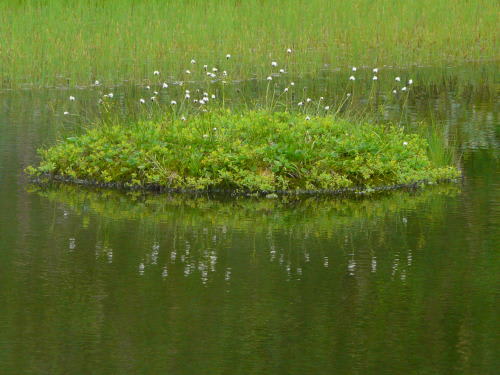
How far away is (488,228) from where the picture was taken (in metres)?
11.5

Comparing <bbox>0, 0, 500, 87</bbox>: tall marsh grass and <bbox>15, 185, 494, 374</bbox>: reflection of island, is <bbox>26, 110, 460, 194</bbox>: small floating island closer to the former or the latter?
<bbox>15, 185, 494, 374</bbox>: reflection of island

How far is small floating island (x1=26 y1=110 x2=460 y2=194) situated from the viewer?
13734 millimetres

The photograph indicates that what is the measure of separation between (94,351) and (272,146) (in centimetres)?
669

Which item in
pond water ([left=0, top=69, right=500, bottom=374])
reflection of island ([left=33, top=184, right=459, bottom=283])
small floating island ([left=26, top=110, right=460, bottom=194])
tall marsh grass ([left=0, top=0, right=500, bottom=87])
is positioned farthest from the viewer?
tall marsh grass ([left=0, top=0, right=500, bottom=87])

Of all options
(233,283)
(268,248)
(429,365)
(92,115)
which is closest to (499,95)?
(92,115)

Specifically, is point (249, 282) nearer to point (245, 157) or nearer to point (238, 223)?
point (238, 223)

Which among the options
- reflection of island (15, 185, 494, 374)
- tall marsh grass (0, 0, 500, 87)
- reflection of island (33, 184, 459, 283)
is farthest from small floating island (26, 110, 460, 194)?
tall marsh grass (0, 0, 500, 87)

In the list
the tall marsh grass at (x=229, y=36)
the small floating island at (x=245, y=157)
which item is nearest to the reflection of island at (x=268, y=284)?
the small floating island at (x=245, y=157)

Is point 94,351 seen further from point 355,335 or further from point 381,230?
point 381,230

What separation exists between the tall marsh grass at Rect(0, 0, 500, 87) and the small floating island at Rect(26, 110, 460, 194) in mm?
9570

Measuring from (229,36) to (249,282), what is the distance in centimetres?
1819

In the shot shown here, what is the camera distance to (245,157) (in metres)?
13.7

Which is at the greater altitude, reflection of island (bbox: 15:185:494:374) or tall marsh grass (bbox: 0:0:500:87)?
tall marsh grass (bbox: 0:0:500:87)

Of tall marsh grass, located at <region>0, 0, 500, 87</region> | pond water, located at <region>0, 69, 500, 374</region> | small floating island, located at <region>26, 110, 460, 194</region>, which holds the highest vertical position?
tall marsh grass, located at <region>0, 0, 500, 87</region>
